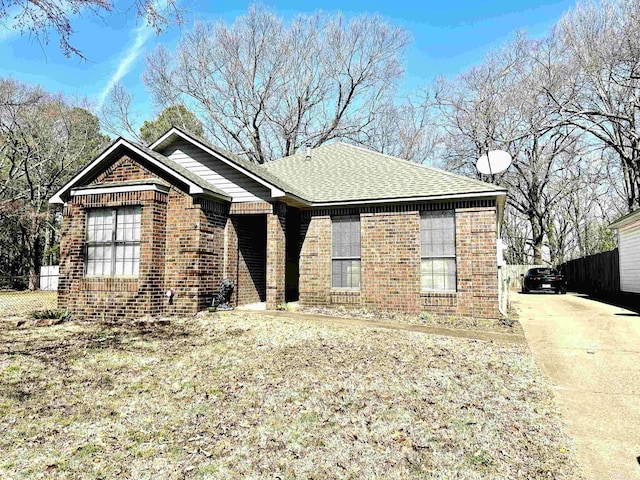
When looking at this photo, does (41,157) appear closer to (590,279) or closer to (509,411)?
(509,411)

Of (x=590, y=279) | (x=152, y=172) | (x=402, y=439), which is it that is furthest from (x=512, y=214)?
(x=402, y=439)

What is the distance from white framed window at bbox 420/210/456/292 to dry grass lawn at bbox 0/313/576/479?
11.9ft

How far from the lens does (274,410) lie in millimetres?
4625

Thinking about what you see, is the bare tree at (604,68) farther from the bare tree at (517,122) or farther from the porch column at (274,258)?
the porch column at (274,258)

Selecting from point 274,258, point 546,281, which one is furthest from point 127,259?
point 546,281

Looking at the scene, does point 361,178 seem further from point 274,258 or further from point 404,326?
point 404,326

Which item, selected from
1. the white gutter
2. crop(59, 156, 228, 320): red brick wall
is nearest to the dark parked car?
crop(59, 156, 228, 320): red brick wall

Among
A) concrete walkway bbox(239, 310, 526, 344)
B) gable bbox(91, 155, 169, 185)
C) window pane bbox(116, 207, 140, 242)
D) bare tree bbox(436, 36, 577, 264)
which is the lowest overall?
concrete walkway bbox(239, 310, 526, 344)

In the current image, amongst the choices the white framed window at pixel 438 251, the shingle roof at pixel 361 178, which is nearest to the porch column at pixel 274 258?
the shingle roof at pixel 361 178

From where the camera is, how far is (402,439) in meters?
3.96

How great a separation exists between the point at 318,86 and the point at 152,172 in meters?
20.5

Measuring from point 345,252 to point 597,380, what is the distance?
729 centimetres

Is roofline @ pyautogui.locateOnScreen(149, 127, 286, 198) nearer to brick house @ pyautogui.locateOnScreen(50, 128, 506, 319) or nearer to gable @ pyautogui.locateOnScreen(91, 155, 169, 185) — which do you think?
brick house @ pyautogui.locateOnScreen(50, 128, 506, 319)

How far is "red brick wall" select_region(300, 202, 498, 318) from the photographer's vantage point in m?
10.9
